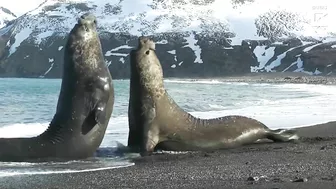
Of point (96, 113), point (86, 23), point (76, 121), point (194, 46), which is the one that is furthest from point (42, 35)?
point (96, 113)

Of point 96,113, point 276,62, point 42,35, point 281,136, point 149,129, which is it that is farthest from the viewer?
point 42,35

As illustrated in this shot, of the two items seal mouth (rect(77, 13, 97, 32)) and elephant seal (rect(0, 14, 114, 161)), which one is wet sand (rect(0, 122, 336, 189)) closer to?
elephant seal (rect(0, 14, 114, 161))

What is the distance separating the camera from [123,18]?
16462 cm

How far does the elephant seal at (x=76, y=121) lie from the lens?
9664mm

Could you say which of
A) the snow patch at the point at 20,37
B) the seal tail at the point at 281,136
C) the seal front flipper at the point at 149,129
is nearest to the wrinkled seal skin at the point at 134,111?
the seal front flipper at the point at 149,129

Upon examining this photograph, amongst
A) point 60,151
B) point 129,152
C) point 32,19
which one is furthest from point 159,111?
point 32,19

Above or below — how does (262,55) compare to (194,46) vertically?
below

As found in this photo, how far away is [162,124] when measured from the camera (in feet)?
33.9

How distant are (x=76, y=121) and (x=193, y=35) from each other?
440 feet

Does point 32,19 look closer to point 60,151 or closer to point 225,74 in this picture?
point 225,74

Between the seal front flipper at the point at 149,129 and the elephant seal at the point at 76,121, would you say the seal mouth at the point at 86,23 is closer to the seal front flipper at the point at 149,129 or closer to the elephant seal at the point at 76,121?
the elephant seal at the point at 76,121

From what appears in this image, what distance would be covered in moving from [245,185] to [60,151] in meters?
4.13

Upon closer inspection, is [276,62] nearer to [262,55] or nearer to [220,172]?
[262,55]

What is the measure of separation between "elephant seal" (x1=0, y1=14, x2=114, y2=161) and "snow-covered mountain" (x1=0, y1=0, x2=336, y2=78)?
9791 cm
